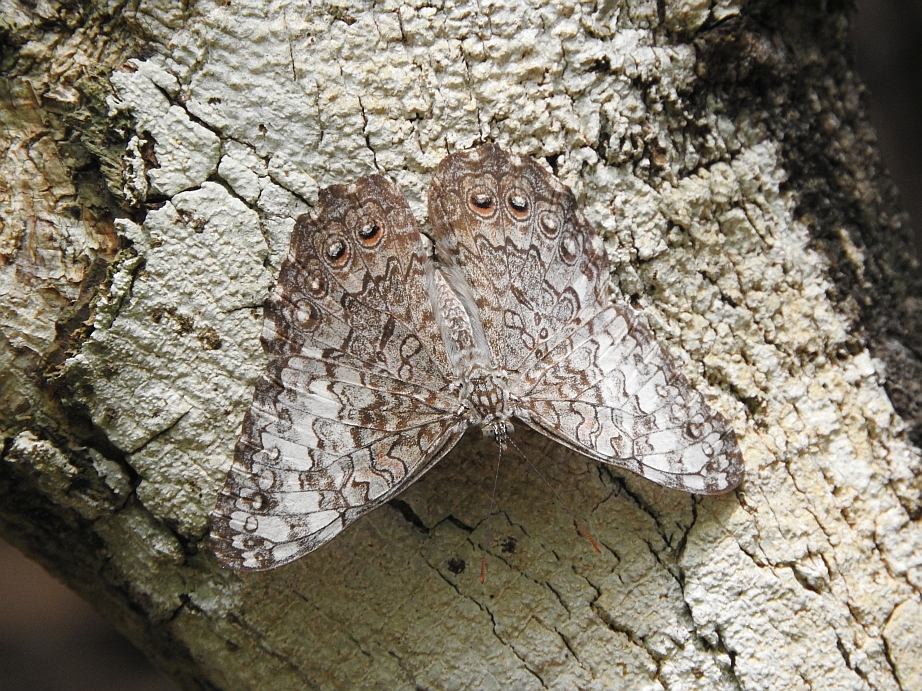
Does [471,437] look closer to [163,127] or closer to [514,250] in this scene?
[514,250]

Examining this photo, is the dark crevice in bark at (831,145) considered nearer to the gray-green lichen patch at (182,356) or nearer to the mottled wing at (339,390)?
the mottled wing at (339,390)

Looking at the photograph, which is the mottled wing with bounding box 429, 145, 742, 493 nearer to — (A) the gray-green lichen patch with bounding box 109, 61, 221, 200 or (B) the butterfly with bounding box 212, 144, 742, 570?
(B) the butterfly with bounding box 212, 144, 742, 570

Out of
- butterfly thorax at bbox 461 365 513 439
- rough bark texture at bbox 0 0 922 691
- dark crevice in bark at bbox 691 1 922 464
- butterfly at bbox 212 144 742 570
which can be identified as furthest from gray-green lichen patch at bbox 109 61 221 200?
dark crevice in bark at bbox 691 1 922 464

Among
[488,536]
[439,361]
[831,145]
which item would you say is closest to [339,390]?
[439,361]

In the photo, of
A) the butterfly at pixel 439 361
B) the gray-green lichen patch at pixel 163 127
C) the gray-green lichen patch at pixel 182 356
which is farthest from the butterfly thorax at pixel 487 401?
the gray-green lichen patch at pixel 163 127

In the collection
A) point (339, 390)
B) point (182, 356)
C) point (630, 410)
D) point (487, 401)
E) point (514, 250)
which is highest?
point (514, 250)
